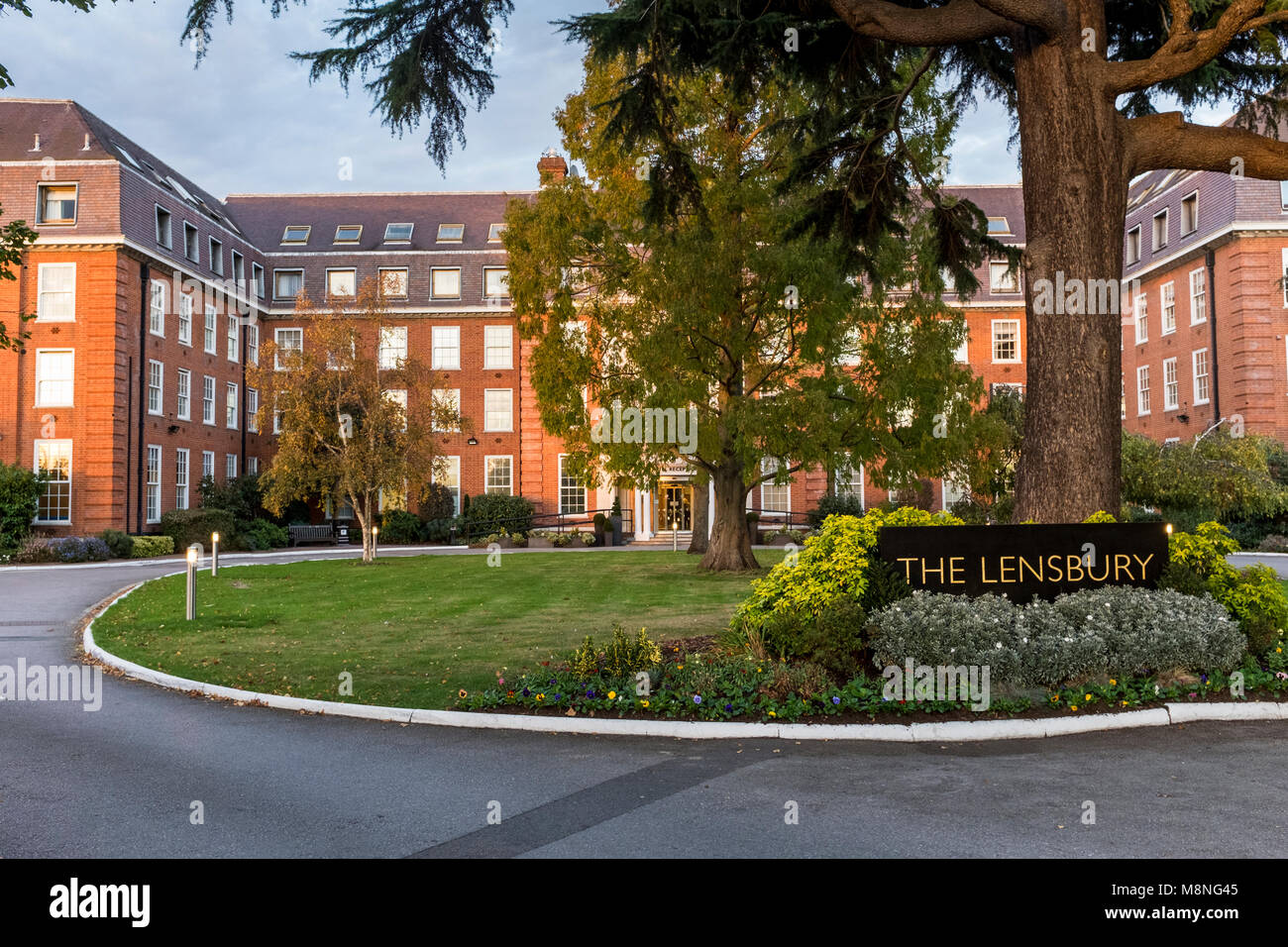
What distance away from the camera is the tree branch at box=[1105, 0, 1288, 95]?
1002 cm

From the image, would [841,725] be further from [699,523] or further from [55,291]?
[55,291]

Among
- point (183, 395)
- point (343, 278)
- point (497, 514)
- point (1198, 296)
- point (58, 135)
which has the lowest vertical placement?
point (497, 514)

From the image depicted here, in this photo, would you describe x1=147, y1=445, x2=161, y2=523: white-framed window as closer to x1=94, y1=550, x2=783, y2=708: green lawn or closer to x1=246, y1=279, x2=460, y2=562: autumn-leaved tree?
x1=246, y1=279, x2=460, y2=562: autumn-leaved tree

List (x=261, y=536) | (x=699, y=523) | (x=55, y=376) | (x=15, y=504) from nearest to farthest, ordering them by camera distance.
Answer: (x=15, y=504), (x=699, y=523), (x=55, y=376), (x=261, y=536)

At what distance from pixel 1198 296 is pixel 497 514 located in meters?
29.6

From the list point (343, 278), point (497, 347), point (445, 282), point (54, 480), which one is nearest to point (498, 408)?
point (497, 347)

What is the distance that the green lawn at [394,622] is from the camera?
991 centimetres

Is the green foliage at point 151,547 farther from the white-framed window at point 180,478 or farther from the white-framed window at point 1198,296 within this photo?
the white-framed window at point 1198,296

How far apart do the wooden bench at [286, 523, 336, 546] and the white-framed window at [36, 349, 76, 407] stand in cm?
981

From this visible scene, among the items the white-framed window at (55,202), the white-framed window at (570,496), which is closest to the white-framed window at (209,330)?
A: the white-framed window at (55,202)

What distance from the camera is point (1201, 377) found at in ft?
121

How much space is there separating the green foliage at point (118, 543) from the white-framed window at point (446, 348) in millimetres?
16617
